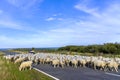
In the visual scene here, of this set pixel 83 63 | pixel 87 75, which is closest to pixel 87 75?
pixel 87 75

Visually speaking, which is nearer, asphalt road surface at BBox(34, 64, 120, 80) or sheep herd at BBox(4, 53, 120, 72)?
asphalt road surface at BBox(34, 64, 120, 80)

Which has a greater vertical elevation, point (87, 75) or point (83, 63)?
point (83, 63)

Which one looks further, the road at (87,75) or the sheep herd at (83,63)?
the sheep herd at (83,63)

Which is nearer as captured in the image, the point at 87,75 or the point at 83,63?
the point at 87,75

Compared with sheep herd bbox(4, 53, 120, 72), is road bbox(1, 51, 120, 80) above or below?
below

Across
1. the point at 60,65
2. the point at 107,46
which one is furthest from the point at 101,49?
the point at 60,65

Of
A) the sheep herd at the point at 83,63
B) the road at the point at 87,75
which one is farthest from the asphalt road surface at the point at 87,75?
the sheep herd at the point at 83,63

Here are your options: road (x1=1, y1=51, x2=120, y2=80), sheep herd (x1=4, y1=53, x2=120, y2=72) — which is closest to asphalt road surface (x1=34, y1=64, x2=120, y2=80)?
road (x1=1, y1=51, x2=120, y2=80)

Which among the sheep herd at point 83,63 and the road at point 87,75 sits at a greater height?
the sheep herd at point 83,63

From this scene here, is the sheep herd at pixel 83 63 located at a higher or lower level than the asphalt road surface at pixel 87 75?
higher

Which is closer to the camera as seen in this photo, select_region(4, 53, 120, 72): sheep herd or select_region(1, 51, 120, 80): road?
select_region(1, 51, 120, 80): road

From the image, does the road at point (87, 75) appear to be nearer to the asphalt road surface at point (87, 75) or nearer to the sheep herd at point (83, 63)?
the asphalt road surface at point (87, 75)

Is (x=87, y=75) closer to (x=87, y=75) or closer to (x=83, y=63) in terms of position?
(x=87, y=75)

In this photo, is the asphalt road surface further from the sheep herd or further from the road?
the sheep herd
